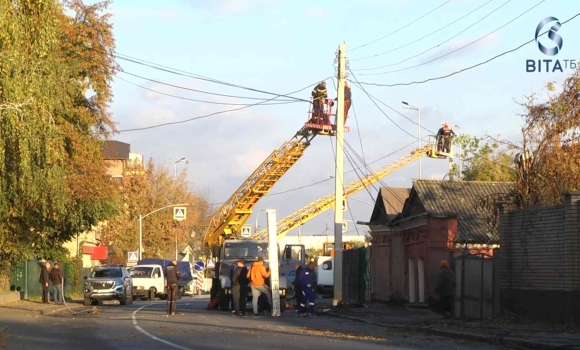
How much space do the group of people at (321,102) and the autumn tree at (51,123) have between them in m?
8.70

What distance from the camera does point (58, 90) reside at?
24.9 m

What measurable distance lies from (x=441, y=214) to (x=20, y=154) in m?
15.9

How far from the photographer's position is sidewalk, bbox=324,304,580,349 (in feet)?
56.1

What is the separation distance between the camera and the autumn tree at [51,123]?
865 inches

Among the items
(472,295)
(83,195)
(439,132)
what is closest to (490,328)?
(472,295)

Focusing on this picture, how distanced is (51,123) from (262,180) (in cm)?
1334

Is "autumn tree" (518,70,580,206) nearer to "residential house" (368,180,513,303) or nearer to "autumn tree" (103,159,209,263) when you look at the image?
"residential house" (368,180,513,303)

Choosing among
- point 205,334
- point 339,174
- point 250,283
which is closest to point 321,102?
point 339,174

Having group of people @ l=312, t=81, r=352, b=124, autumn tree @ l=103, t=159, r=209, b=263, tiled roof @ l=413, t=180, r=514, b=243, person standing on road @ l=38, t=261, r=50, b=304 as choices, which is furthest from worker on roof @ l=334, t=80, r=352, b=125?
autumn tree @ l=103, t=159, r=209, b=263

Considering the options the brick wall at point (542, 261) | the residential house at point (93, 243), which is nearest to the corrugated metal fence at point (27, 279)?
the residential house at point (93, 243)

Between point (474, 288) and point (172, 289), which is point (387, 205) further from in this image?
point (474, 288)

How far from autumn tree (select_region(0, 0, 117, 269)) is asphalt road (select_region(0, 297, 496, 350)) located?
12.4ft

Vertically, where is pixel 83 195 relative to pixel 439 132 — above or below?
below

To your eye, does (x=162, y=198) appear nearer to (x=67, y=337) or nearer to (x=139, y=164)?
(x=139, y=164)
